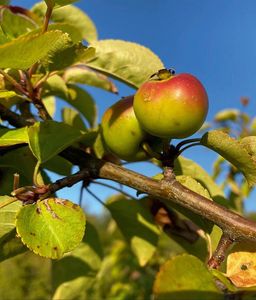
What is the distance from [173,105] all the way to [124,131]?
0.15 metres

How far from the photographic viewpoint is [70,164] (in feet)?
3.34

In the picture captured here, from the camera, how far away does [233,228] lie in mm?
700

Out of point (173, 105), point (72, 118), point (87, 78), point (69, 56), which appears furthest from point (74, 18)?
point (173, 105)

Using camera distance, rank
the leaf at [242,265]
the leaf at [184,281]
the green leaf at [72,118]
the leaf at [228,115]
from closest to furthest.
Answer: the leaf at [184,281] → the leaf at [242,265] → the green leaf at [72,118] → the leaf at [228,115]

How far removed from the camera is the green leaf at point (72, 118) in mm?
1272

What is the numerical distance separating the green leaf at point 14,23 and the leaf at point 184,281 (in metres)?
0.64

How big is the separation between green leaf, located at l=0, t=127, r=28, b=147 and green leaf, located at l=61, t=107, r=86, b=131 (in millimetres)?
448

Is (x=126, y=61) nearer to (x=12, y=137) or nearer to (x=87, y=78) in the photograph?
(x=87, y=78)

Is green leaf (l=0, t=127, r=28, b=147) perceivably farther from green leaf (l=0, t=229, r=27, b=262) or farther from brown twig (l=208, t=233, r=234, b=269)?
brown twig (l=208, t=233, r=234, b=269)

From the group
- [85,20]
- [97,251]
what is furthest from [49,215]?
[85,20]

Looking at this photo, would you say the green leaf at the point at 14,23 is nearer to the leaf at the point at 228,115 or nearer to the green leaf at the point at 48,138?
the green leaf at the point at 48,138

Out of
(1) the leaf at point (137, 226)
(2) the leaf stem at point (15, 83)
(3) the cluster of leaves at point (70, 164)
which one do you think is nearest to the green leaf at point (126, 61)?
(3) the cluster of leaves at point (70, 164)

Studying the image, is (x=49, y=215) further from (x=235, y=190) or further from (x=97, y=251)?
(x=235, y=190)

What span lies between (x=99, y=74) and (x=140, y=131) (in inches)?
14.5
